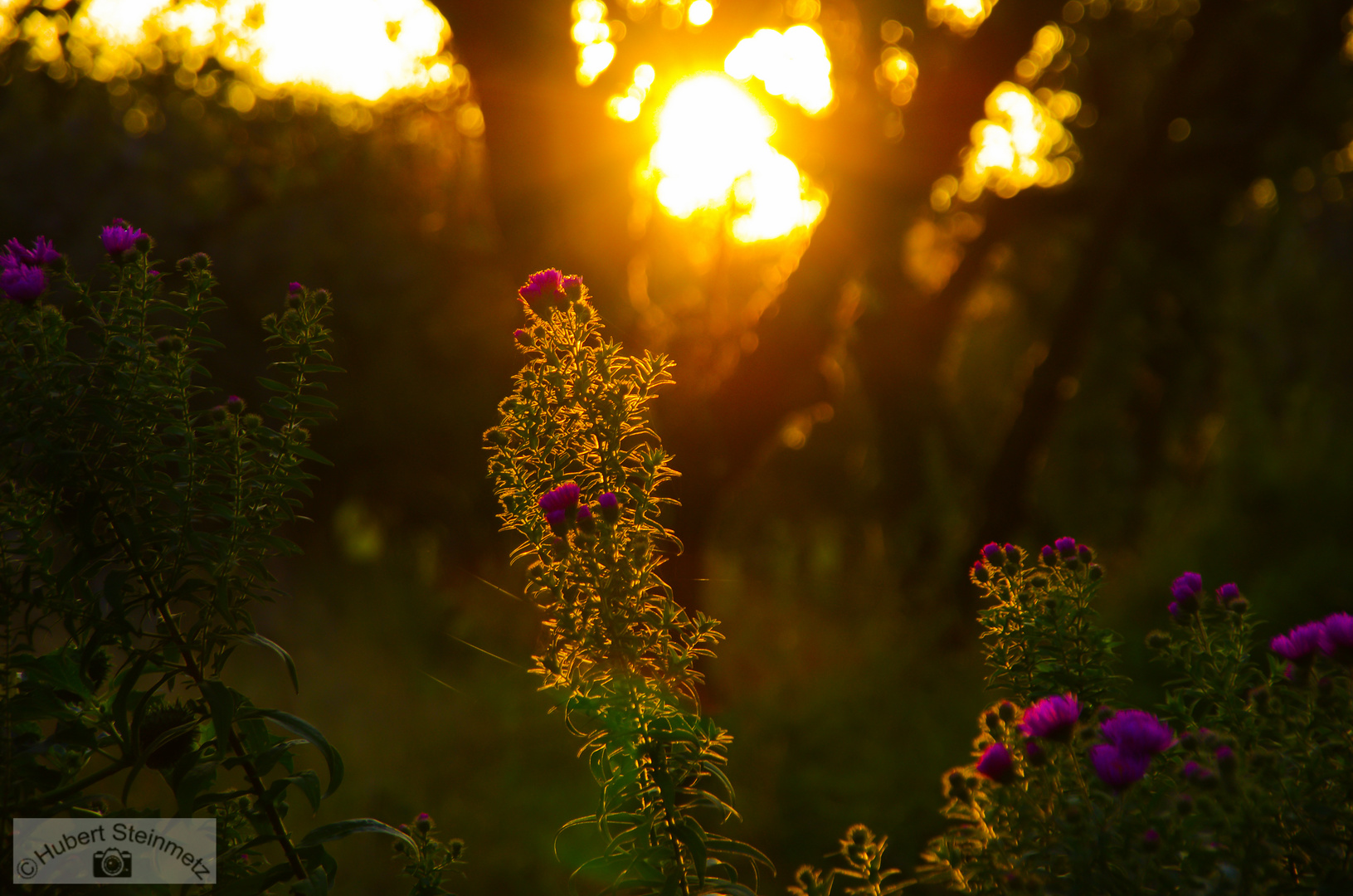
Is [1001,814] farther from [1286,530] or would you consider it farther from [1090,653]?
[1286,530]

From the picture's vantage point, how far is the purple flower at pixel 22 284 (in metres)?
1.14

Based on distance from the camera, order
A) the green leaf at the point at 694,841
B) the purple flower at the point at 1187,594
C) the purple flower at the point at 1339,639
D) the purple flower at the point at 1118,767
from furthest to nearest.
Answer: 1. the purple flower at the point at 1187,594
2. the green leaf at the point at 694,841
3. the purple flower at the point at 1339,639
4. the purple flower at the point at 1118,767

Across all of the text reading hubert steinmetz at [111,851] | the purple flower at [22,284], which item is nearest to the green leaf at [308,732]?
the text reading hubert steinmetz at [111,851]

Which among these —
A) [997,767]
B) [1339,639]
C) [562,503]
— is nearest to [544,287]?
[562,503]

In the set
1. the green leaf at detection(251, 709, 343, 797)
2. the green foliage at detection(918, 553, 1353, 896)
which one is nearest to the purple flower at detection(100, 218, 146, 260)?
the green leaf at detection(251, 709, 343, 797)

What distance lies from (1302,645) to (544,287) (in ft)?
3.90

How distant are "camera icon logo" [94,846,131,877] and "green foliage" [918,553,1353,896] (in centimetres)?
102

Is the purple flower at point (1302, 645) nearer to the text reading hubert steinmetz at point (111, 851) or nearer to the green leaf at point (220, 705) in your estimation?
the green leaf at point (220, 705)

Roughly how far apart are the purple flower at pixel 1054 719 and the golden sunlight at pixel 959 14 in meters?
5.90

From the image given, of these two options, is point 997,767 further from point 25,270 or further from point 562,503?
point 25,270

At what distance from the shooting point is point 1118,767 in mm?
914

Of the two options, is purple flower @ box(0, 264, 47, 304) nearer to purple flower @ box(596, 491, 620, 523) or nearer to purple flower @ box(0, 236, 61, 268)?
purple flower @ box(0, 236, 61, 268)

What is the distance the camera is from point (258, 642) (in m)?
1.22

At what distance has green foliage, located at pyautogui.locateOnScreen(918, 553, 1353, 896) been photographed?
0.91 metres
